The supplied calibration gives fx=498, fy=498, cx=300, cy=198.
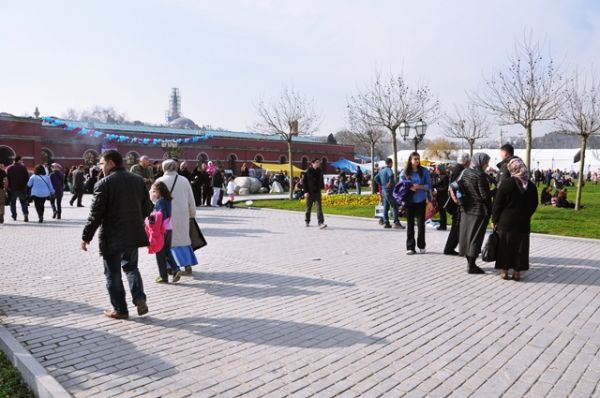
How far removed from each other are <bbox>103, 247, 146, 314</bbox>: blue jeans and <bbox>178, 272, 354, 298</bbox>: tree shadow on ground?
1231 millimetres

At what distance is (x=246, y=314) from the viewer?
5273 millimetres

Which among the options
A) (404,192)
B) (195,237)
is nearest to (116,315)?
(195,237)

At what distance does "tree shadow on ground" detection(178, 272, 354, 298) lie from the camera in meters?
6.15

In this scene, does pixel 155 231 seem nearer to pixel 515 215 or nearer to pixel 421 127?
pixel 515 215

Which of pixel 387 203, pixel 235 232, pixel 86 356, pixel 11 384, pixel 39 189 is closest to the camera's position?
pixel 11 384

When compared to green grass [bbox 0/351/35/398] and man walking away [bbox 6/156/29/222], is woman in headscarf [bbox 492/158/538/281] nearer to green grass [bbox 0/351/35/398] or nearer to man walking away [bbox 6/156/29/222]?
green grass [bbox 0/351/35/398]

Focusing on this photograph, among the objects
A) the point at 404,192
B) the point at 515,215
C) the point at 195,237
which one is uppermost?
the point at 404,192

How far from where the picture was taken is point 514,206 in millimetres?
6656

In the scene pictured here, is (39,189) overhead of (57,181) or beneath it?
beneath

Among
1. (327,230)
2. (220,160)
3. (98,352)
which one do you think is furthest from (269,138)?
(98,352)

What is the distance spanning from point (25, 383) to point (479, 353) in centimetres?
356

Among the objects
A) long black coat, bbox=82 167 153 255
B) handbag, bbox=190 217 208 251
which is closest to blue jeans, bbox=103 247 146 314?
long black coat, bbox=82 167 153 255

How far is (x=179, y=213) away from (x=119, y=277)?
1.85 m

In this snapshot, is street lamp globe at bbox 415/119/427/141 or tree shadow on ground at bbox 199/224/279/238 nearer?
tree shadow on ground at bbox 199/224/279/238
